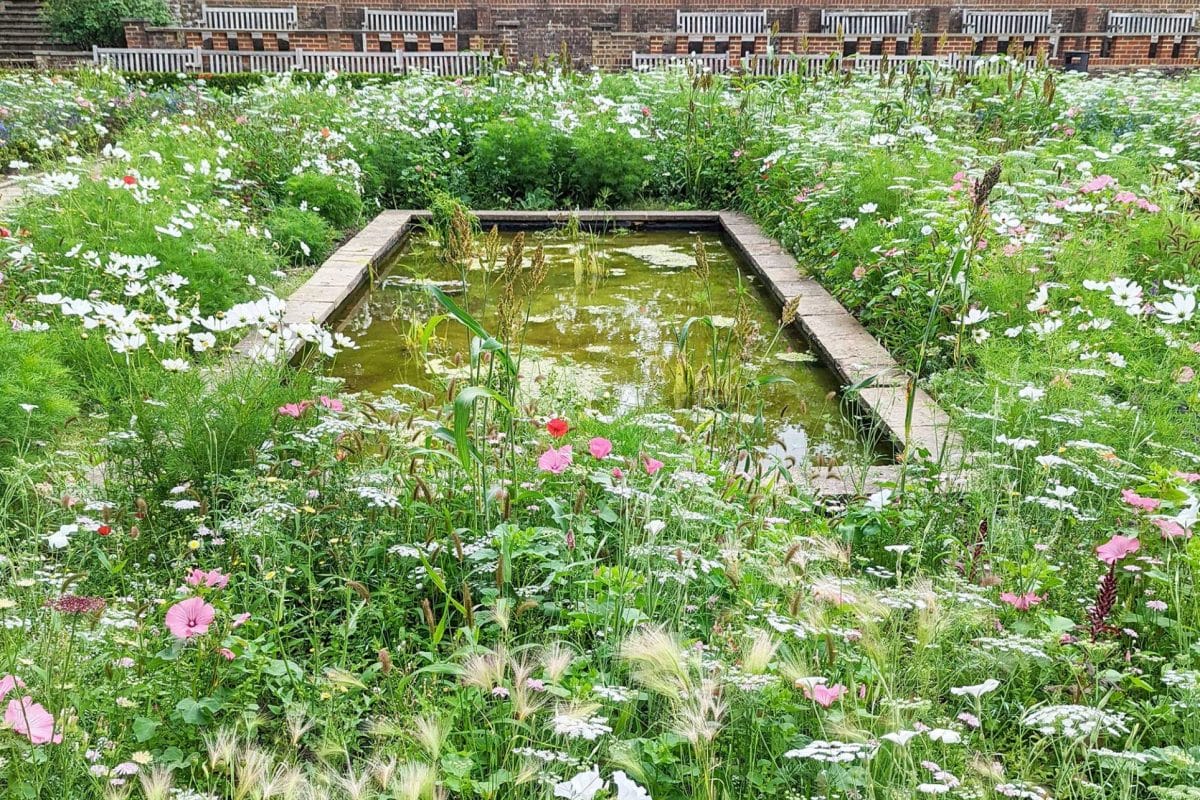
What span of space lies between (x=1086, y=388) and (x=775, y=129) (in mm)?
5533

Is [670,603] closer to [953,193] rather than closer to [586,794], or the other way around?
[586,794]

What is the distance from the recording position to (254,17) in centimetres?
1962

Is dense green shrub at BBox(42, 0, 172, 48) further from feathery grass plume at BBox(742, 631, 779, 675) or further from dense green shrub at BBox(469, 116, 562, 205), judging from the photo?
feathery grass plume at BBox(742, 631, 779, 675)

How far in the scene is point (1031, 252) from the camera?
14.9ft

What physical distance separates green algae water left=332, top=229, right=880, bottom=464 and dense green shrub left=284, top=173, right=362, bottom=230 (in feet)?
1.67

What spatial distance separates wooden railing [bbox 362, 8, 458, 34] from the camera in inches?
771

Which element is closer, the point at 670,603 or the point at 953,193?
the point at 670,603

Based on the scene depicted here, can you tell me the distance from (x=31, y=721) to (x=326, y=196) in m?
5.94

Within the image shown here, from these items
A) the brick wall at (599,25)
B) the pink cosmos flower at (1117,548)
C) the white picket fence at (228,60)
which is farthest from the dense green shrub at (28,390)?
the brick wall at (599,25)

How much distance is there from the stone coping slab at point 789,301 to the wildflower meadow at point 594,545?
11 centimetres

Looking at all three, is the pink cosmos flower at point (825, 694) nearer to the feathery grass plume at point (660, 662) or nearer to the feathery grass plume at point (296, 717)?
the feathery grass plume at point (660, 662)

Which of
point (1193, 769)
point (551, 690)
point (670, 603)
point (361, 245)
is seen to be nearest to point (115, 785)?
point (551, 690)

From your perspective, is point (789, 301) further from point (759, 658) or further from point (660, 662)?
point (660, 662)

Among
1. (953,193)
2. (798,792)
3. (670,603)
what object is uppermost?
(953,193)
